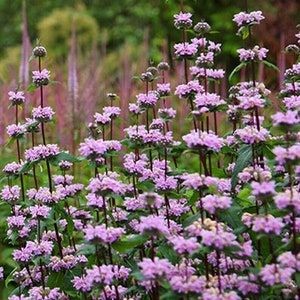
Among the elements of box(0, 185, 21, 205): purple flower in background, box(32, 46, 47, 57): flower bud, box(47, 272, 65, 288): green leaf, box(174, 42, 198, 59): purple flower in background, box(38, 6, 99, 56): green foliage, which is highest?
box(38, 6, 99, 56): green foliage

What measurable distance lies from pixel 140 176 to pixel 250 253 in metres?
0.61

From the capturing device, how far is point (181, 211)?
2227mm

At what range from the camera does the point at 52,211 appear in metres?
2.24

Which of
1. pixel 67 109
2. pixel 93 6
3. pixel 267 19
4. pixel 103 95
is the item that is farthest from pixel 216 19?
pixel 93 6

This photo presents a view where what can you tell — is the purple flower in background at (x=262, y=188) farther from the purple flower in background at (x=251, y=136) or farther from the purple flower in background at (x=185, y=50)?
the purple flower in background at (x=185, y=50)

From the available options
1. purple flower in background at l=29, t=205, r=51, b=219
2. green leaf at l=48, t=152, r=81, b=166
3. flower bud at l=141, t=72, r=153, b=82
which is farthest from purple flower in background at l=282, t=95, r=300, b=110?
purple flower in background at l=29, t=205, r=51, b=219

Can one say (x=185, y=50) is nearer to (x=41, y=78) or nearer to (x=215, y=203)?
(x=41, y=78)

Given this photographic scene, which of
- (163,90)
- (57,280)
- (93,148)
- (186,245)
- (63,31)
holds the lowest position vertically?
(57,280)

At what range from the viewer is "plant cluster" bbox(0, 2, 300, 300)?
1.66m

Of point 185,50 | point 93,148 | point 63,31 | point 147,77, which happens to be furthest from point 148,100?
point 63,31

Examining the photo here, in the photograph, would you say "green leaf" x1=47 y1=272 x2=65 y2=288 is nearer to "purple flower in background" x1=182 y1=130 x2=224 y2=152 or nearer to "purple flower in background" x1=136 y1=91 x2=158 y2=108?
"purple flower in background" x1=136 y1=91 x2=158 y2=108

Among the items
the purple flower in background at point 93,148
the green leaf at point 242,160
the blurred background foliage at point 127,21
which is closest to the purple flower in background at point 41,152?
the purple flower in background at point 93,148

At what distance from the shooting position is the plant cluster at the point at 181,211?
65.2 inches

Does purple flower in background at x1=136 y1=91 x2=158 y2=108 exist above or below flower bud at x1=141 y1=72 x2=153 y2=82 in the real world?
below
